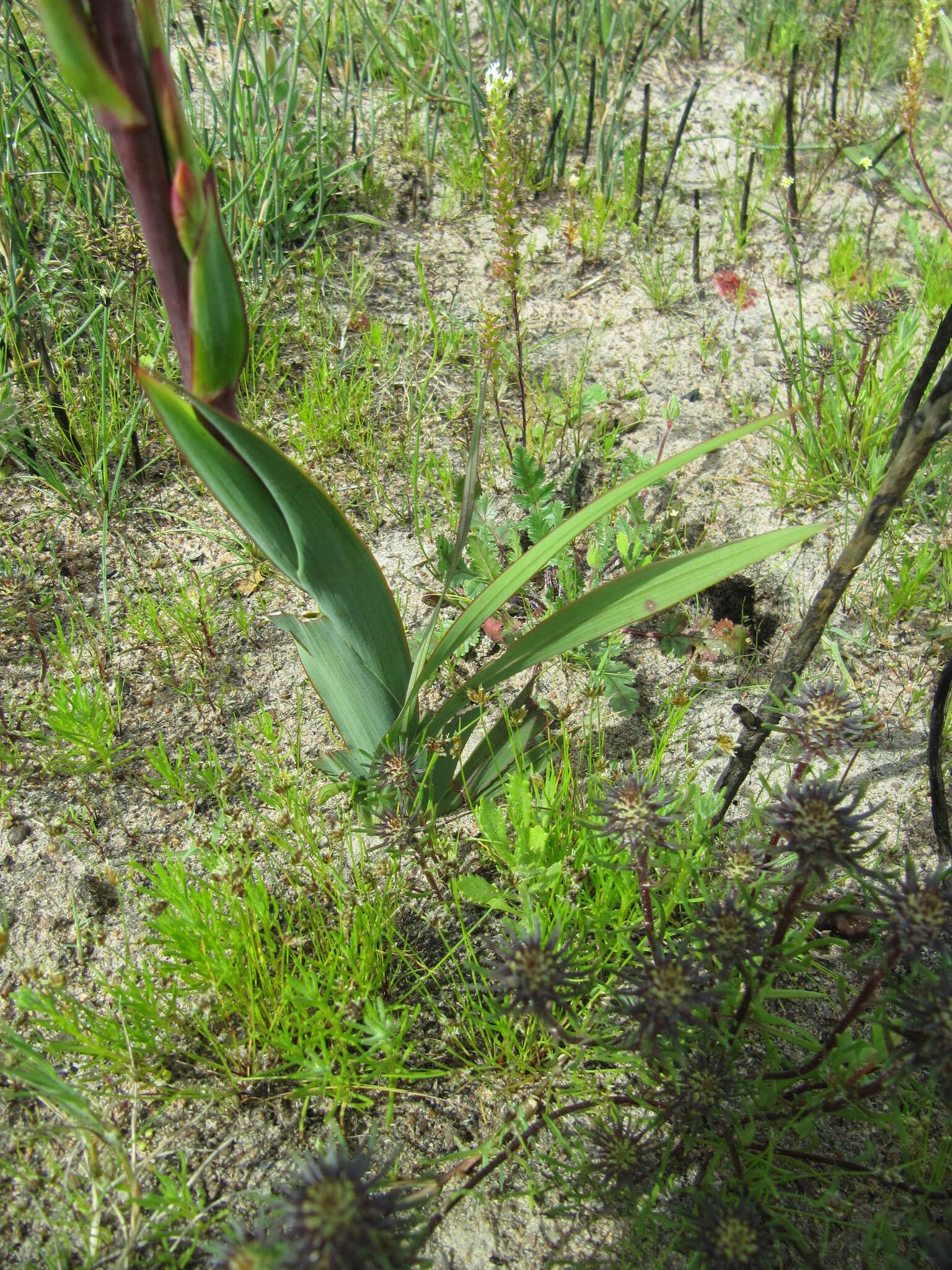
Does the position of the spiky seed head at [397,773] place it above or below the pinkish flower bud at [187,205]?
below

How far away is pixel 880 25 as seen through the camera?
10.9 feet

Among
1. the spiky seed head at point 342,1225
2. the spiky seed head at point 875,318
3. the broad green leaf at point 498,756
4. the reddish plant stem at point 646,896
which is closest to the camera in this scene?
the spiky seed head at point 342,1225

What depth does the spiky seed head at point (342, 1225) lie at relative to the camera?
0.73 metres

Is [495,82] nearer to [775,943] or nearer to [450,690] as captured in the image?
[450,690]

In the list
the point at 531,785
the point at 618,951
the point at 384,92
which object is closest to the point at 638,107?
the point at 384,92

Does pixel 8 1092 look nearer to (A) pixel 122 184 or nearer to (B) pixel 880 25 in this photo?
(A) pixel 122 184

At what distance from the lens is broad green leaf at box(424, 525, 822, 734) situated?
1.09 meters

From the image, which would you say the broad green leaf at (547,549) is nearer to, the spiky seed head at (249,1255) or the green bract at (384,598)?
the green bract at (384,598)

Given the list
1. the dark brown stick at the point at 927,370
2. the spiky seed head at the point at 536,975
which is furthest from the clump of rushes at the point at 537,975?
the dark brown stick at the point at 927,370

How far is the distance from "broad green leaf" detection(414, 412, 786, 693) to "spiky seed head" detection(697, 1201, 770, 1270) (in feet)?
2.48

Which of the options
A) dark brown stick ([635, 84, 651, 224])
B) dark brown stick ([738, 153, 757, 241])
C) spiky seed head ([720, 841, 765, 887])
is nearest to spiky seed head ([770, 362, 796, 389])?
dark brown stick ([738, 153, 757, 241])

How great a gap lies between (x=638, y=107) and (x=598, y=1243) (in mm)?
3469

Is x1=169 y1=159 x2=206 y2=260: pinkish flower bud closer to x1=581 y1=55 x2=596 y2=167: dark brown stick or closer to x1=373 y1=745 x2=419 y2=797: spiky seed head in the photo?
x1=373 y1=745 x2=419 y2=797: spiky seed head

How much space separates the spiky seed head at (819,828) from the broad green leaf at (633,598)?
297 millimetres
